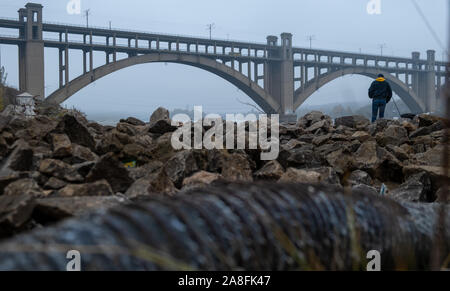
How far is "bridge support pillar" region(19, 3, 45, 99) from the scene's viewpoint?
42.6 m

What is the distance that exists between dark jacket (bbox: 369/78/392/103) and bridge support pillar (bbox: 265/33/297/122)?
145 ft

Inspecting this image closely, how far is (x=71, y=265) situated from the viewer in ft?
3.98

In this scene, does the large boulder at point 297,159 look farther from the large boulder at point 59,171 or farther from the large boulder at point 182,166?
the large boulder at point 59,171

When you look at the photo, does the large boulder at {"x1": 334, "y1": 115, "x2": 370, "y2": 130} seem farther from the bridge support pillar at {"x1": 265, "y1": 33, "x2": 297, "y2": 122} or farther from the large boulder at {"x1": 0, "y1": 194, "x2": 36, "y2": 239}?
the bridge support pillar at {"x1": 265, "y1": 33, "x2": 297, "y2": 122}

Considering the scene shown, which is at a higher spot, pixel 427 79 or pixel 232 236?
pixel 427 79

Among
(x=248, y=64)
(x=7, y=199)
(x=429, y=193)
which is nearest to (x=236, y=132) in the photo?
(x=429, y=193)

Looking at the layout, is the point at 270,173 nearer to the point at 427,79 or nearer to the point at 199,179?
the point at 199,179

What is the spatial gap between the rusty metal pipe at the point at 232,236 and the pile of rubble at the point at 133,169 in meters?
0.37

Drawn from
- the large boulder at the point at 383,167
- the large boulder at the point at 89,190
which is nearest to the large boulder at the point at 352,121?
the large boulder at the point at 383,167

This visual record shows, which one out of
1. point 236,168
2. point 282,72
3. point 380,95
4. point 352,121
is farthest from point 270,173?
point 282,72

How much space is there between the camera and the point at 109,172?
3521 millimetres

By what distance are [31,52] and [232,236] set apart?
1823 inches

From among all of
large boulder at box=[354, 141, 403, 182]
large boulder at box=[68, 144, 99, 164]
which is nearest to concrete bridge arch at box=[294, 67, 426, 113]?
large boulder at box=[354, 141, 403, 182]
